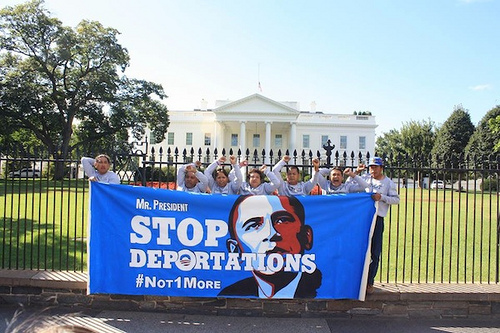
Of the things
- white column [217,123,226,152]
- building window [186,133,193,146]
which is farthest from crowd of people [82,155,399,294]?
building window [186,133,193,146]

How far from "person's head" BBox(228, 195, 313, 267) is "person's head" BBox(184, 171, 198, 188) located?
32.7 inches

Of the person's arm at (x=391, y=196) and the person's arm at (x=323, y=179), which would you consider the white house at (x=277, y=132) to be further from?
the person's arm at (x=391, y=196)

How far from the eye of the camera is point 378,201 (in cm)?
491

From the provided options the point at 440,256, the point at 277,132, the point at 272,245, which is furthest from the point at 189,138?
the point at 272,245

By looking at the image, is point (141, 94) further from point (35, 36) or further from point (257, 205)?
point (257, 205)

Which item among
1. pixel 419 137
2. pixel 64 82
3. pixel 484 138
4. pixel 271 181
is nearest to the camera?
pixel 271 181

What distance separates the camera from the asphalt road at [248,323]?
445 cm

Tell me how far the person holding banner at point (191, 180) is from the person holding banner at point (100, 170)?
33.0 inches

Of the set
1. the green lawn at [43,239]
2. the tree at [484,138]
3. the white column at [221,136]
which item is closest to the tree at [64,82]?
the green lawn at [43,239]

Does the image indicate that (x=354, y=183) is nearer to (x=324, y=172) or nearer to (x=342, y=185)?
(x=342, y=185)

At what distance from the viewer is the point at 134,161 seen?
227 inches

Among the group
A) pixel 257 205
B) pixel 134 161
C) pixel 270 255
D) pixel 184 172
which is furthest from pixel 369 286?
pixel 134 161

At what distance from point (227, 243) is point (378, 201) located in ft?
6.45

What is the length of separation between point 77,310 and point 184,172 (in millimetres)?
2211
